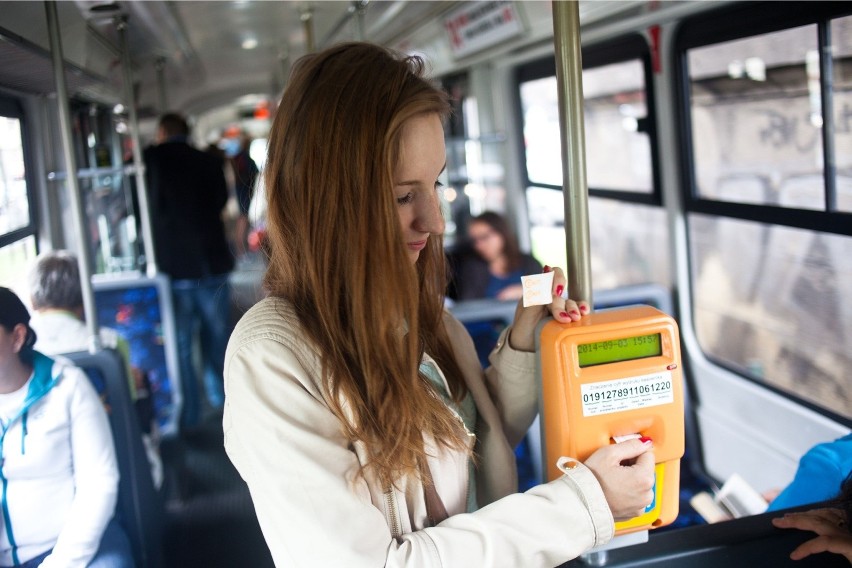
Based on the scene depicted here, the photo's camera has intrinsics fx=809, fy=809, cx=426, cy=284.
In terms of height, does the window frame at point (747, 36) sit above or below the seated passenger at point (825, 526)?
above

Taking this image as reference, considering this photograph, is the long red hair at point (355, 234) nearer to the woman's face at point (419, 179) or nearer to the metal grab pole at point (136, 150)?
the woman's face at point (419, 179)

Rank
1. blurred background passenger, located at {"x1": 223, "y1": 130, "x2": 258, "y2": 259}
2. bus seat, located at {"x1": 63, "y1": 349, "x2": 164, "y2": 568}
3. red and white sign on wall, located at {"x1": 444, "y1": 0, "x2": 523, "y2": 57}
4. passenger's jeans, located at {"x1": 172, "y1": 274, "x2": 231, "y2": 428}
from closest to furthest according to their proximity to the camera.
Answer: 1. blurred background passenger, located at {"x1": 223, "y1": 130, "x2": 258, "y2": 259}
2. bus seat, located at {"x1": 63, "y1": 349, "x2": 164, "y2": 568}
3. red and white sign on wall, located at {"x1": 444, "y1": 0, "x2": 523, "y2": 57}
4. passenger's jeans, located at {"x1": 172, "y1": 274, "x2": 231, "y2": 428}

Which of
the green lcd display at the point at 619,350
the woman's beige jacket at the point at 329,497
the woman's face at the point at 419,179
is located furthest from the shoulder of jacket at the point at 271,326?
the green lcd display at the point at 619,350

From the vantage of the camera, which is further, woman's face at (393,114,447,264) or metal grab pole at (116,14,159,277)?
metal grab pole at (116,14,159,277)

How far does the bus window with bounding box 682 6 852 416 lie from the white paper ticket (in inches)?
65.7

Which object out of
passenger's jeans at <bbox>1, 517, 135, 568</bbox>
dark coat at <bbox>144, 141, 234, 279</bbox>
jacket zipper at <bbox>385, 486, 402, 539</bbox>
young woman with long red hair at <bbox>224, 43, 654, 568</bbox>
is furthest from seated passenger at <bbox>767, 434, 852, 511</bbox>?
dark coat at <bbox>144, 141, 234, 279</bbox>

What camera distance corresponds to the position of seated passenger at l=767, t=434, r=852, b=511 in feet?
6.30

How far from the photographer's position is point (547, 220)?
18.4 feet

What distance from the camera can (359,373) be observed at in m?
1.22

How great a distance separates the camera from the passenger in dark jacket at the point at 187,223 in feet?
16.9

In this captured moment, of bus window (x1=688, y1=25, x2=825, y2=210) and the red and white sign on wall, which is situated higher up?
the red and white sign on wall

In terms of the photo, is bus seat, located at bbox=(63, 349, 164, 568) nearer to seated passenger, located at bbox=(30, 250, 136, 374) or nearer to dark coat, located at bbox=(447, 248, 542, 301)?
seated passenger, located at bbox=(30, 250, 136, 374)

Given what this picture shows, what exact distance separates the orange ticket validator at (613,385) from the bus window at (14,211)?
1.16 meters

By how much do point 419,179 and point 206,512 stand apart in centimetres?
319
